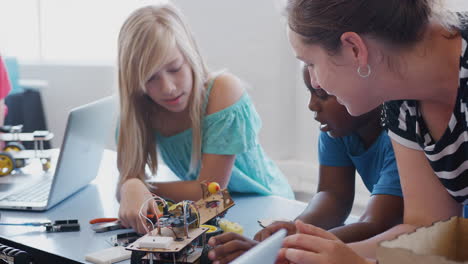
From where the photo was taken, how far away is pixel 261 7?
11.1 ft

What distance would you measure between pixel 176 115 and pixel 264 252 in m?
1.14

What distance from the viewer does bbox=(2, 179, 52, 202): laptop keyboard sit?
1.60 meters

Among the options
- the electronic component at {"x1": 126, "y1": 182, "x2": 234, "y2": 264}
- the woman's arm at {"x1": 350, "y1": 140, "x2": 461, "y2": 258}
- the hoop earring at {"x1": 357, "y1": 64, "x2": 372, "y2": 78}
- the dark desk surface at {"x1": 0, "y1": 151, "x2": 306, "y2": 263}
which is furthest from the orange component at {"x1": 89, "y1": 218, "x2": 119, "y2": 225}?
the hoop earring at {"x1": 357, "y1": 64, "x2": 372, "y2": 78}

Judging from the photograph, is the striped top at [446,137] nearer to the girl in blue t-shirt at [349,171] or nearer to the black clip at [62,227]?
the girl in blue t-shirt at [349,171]

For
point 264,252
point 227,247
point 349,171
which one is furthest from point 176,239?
point 349,171

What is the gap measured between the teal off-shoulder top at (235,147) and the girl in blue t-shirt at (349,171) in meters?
0.26

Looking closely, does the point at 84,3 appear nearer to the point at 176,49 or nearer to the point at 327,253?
the point at 176,49

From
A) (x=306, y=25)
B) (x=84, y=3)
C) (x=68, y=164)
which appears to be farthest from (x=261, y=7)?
(x=306, y=25)

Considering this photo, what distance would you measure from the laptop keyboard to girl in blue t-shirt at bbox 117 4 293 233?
214 millimetres

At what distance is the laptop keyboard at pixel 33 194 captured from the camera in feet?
5.27

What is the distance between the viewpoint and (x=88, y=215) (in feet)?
4.95

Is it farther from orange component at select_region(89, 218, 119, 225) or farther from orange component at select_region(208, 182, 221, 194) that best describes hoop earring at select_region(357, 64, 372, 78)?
orange component at select_region(89, 218, 119, 225)

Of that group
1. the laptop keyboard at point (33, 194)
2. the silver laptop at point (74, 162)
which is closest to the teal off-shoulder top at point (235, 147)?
the silver laptop at point (74, 162)

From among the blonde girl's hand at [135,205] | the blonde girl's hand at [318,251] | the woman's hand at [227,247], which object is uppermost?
the blonde girl's hand at [318,251]
